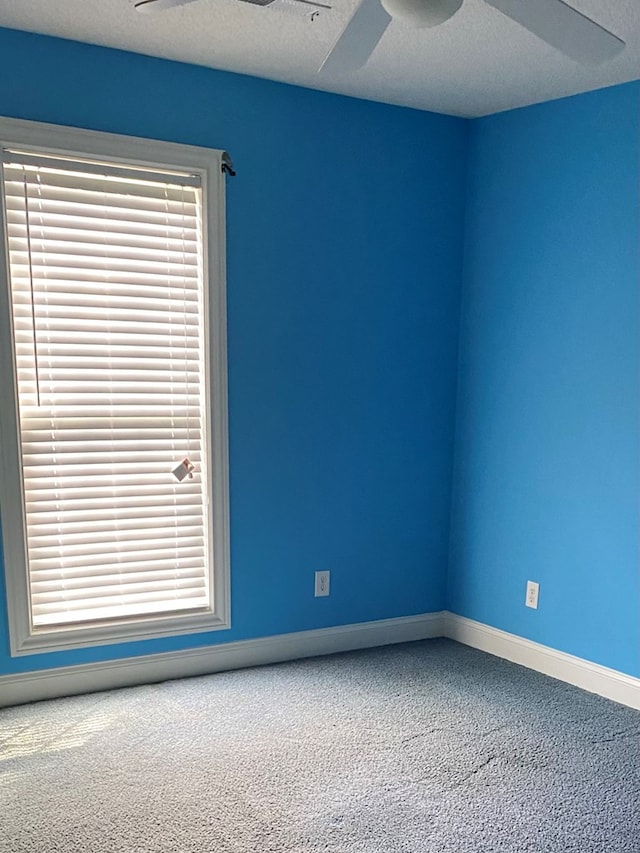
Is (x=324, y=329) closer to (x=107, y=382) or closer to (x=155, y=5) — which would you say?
(x=107, y=382)

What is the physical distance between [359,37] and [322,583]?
2.15 meters

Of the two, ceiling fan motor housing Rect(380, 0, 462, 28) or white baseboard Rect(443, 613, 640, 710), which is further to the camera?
white baseboard Rect(443, 613, 640, 710)

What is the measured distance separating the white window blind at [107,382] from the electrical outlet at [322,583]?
0.52 m

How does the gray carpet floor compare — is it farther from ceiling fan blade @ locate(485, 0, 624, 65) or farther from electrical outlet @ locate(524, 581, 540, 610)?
ceiling fan blade @ locate(485, 0, 624, 65)

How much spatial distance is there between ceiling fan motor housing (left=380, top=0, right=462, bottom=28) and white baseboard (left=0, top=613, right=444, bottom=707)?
2.36m

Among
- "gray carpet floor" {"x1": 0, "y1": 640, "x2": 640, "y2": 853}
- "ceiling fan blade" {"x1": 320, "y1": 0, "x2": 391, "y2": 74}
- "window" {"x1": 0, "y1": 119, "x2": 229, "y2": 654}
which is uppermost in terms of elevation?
"ceiling fan blade" {"x1": 320, "y1": 0, "x2": 391, "y2": 74}

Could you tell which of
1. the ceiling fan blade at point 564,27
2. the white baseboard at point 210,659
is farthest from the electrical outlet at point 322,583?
the ceiling fan blade at point 564,27

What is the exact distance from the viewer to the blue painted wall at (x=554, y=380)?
2.56 meters

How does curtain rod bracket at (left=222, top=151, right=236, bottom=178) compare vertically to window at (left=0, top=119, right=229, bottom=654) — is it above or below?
above

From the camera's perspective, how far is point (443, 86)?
8.61 feet

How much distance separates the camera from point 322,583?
2982mm

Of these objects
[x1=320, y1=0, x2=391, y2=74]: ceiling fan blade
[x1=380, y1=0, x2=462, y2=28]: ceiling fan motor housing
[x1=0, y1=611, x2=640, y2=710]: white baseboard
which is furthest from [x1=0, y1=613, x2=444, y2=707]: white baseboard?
[x1=380, y1=0, x2=462, y2=28]: ceiling fan motor housing

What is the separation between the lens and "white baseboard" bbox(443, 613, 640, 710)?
261 centimetres

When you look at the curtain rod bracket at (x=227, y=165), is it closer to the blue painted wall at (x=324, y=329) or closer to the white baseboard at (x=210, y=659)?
the blue painted wall at (x=324, y=329)
